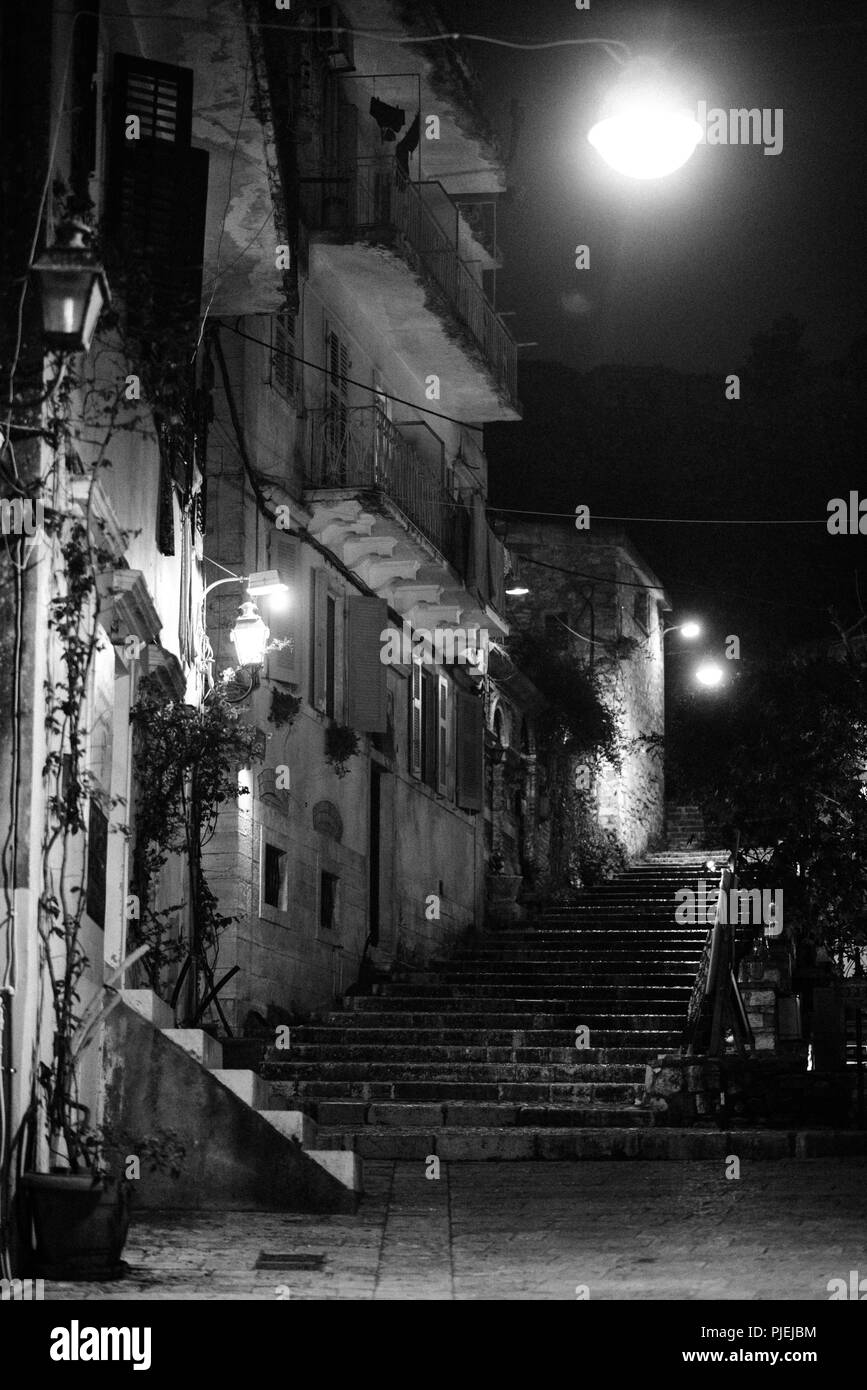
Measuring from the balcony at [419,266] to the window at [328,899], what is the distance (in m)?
7.38

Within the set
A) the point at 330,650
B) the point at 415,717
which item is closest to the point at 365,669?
the point at 330,650

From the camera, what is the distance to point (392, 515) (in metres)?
22.1

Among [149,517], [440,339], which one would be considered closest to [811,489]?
[440,339]

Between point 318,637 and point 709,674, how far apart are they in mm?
25405

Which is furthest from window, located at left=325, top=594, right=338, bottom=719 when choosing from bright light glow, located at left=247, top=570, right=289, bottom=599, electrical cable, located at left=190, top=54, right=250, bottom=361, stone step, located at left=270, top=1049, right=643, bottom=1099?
electrical cable, located at left=190, top=54, right=250, bottom=361

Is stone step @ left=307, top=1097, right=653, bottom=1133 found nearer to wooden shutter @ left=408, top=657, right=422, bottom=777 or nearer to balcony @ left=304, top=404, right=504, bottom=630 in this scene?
balcony @ left=304, top=404, right=504, bottom=630

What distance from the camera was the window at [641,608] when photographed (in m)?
40.0

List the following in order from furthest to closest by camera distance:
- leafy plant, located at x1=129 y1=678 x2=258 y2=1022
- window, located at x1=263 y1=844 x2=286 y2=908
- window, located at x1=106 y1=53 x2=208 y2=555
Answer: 1. window, located at x1=263 y1=844 x2=286 y2=908
2. leafy plant, located at x1=129 y1=678 x2=258 y2=1022
3. window, located at x1=106 y1=53 x2=208 y2=555

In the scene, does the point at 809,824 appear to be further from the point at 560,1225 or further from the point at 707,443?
the point at 707,443

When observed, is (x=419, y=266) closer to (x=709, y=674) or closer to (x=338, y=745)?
(x=338, y=745)

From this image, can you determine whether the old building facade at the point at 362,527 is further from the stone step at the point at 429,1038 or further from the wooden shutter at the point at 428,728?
the stone step at the point at 429,1038

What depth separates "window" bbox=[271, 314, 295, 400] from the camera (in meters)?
20.7

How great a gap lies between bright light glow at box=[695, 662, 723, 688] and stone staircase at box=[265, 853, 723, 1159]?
19163 mm

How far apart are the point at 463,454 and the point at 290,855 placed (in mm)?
10074
